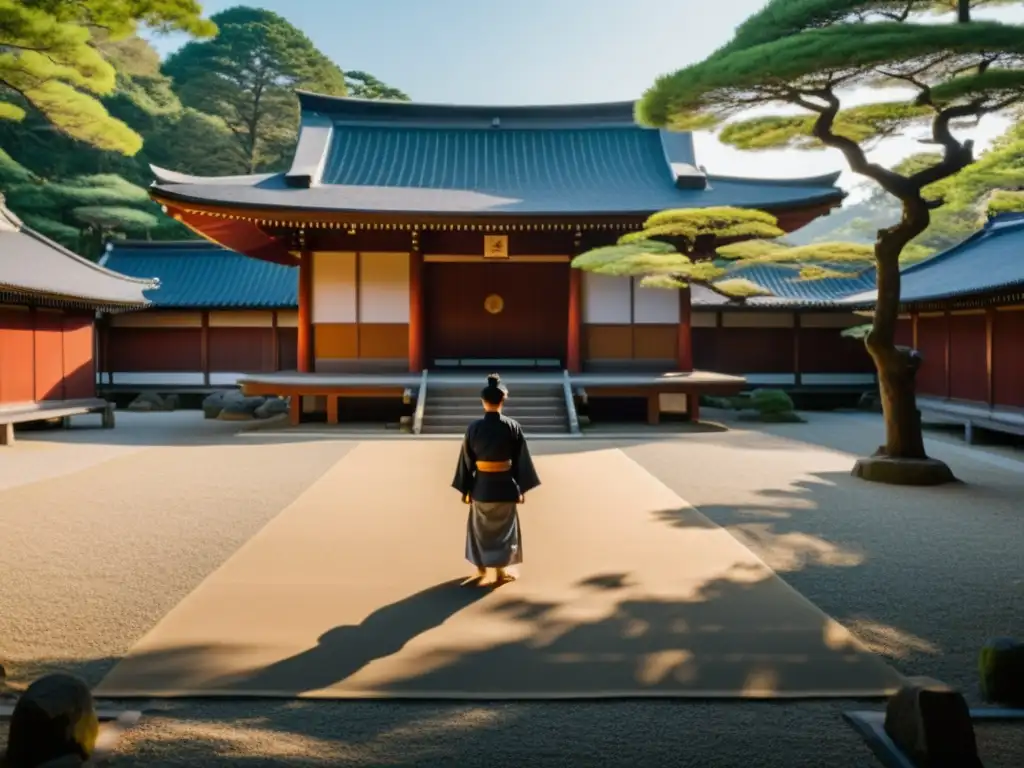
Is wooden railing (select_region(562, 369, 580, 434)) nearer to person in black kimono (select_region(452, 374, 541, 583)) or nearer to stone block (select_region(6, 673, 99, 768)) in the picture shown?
person in black kimono (select_region(452, 374, 541, 583))

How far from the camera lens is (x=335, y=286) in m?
16.5

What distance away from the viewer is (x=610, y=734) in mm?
3076

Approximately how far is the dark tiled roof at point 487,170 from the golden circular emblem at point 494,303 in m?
2.45

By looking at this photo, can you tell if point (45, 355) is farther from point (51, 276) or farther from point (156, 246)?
point (156, 246)

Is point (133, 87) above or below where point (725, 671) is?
above

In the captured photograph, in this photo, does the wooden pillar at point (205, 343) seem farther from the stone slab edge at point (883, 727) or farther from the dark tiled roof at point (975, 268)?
the stone slab edge at point (883, 727)

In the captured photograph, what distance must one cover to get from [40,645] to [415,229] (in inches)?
496

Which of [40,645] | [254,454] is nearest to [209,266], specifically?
[254,454]

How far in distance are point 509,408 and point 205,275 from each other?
15.1 metres

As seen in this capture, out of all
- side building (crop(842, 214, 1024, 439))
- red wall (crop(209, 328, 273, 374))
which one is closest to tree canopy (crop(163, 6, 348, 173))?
red wall (crop(209, 328, 273, 374))

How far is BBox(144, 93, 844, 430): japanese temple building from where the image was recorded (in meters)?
15.0

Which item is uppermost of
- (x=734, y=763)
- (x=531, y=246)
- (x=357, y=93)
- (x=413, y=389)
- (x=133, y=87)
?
(x=357, y=93)

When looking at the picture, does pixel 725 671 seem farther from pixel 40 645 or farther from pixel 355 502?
pixel 355 502

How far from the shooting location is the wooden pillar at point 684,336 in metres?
16.3
